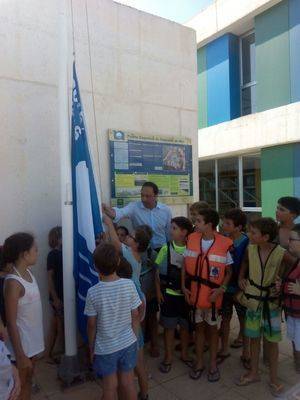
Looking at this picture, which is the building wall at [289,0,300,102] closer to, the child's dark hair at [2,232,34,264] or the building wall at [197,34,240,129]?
the building wall at [197,34,240,129]

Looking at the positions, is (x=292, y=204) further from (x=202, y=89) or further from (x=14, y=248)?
(x=202, y=89)

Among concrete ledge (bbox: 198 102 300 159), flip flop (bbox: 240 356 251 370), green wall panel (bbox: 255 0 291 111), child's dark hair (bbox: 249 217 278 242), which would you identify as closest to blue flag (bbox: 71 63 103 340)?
child's dark hair (bbox: 249 217 278 242)

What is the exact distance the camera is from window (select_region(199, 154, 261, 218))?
8.60 m

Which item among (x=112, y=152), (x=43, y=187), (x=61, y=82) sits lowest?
(x=43, y=187)

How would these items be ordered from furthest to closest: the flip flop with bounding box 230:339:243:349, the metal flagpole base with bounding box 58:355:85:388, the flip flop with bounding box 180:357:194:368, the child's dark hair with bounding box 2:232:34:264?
1. the flip flop with bounding box 230:339:243:349
2. the flip flop with bounding box 180:357:194:368
3. the metal flagpole base with bounding box 58:355:85:388
4. the child's dark hair with bounding box 2:232:34:264

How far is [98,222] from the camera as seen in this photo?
320 cm

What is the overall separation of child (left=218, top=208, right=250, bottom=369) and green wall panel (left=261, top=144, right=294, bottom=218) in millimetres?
4355

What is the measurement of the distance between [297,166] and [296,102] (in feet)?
4.24

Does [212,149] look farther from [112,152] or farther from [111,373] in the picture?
[111,373]

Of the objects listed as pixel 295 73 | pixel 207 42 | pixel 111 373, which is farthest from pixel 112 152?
pixel 207 42

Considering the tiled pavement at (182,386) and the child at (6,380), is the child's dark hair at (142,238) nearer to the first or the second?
the tiled pavement at (182,386)

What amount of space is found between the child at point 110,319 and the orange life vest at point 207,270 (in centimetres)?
90

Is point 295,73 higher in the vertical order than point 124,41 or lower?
higher

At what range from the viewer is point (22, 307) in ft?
7.69
